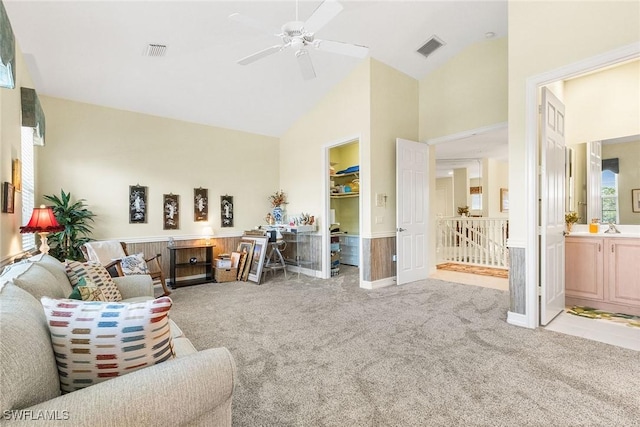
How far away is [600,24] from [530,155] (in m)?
1.19

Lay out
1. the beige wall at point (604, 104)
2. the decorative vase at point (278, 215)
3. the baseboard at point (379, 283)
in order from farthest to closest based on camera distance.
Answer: the decorative vase at point (278, 215), the baseboard at point (379, 283), the beige wall at point (604, 104)

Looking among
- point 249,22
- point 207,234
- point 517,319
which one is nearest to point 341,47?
point 249,22

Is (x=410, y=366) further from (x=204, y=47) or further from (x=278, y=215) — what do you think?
(x=278, y=215)

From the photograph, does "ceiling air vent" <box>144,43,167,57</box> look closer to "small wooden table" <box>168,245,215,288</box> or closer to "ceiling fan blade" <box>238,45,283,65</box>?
"ceiling fan blade" <box>238,45,283,65</box>

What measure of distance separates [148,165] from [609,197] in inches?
262

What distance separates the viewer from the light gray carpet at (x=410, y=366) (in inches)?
70.6

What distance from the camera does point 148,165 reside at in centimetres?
521

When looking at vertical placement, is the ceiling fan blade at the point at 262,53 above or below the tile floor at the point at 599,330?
above

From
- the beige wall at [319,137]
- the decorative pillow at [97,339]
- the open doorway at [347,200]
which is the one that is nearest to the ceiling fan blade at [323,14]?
the beige wall at [319,137]

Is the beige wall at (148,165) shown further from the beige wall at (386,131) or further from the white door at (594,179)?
the white door at (594,179)

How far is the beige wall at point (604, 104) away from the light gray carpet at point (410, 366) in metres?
2.49

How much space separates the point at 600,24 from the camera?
8.84 ft

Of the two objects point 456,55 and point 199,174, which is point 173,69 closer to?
point 199,174

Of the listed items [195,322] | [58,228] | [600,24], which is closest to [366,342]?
[195,322]
